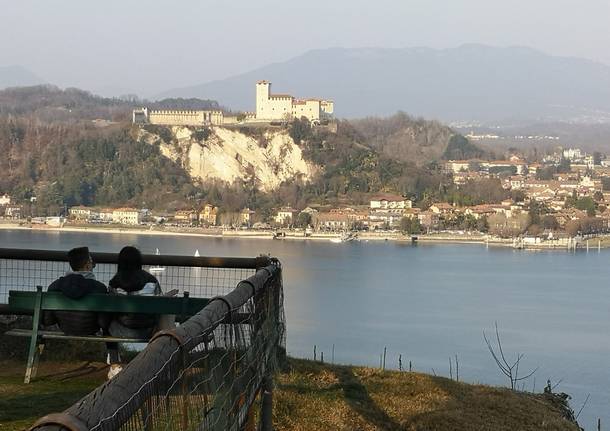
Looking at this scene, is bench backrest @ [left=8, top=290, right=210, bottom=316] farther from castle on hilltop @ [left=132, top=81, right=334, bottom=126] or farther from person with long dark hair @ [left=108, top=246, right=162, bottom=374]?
castle on hilltop @ [left=132, top=81, right=334, bottom=126]

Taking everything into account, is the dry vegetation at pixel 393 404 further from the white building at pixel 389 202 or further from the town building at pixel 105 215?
the white building at pixel 389 202

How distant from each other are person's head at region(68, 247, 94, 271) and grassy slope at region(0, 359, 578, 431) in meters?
0.37

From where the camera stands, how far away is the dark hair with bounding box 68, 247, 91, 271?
10.7 ft

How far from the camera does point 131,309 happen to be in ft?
10.4

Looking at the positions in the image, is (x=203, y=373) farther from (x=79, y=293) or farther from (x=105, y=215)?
(x=105, y=215)

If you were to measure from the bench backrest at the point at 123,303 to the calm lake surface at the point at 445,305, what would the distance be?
8563 millimetres

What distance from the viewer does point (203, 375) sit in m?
1.99

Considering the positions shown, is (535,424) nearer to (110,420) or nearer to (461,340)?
(110,420)

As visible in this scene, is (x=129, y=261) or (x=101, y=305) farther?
(x=129, y=261)

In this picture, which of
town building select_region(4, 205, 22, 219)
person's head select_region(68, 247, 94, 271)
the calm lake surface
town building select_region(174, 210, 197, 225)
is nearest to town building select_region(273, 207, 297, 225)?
town building select_region(174, 210, 197, 225)

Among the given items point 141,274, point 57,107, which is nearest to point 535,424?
point 141,274

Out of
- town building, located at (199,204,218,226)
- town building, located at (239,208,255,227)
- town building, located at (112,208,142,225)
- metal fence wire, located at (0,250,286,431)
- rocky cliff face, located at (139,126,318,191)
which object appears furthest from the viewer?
rocky cliff face, located at (139,126,318,191)

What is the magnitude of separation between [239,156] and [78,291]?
68.0 m

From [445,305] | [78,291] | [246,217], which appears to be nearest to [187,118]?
[246,217]
